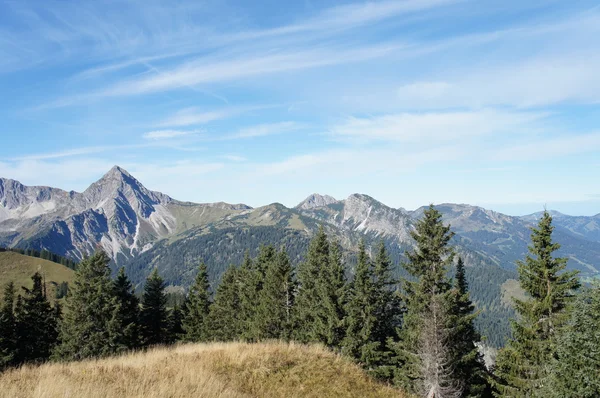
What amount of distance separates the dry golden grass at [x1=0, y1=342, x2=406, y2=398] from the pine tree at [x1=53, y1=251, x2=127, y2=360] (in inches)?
1390

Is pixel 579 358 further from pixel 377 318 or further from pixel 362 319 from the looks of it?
pixel 377 318

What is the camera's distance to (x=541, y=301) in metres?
24.2

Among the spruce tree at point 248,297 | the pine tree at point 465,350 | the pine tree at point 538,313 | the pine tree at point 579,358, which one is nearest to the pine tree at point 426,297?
the pine tree at point 465,350

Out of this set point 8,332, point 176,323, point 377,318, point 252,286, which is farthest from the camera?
point 176,323

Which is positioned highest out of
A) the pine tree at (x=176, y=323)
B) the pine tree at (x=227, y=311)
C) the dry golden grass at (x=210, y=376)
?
the dry golden grass at (x=210, y=376)

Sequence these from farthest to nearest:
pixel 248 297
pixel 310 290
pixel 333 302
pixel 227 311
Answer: pixel 227 311 → pixel 248 297 → pixel 310 290 → pixel 333 302

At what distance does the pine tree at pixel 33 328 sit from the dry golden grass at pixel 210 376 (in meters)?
47.9

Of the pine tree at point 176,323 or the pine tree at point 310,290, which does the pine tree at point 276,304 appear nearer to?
the pine tree at point 310,290

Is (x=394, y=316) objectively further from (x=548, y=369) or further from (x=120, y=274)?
(x=120, y=274)

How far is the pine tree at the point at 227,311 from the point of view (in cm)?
5784

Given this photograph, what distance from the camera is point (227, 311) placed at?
59.8 m

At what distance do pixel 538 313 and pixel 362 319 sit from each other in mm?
18032

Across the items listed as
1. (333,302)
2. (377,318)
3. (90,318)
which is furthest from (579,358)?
(90,318)

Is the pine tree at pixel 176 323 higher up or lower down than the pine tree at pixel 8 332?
lower down
